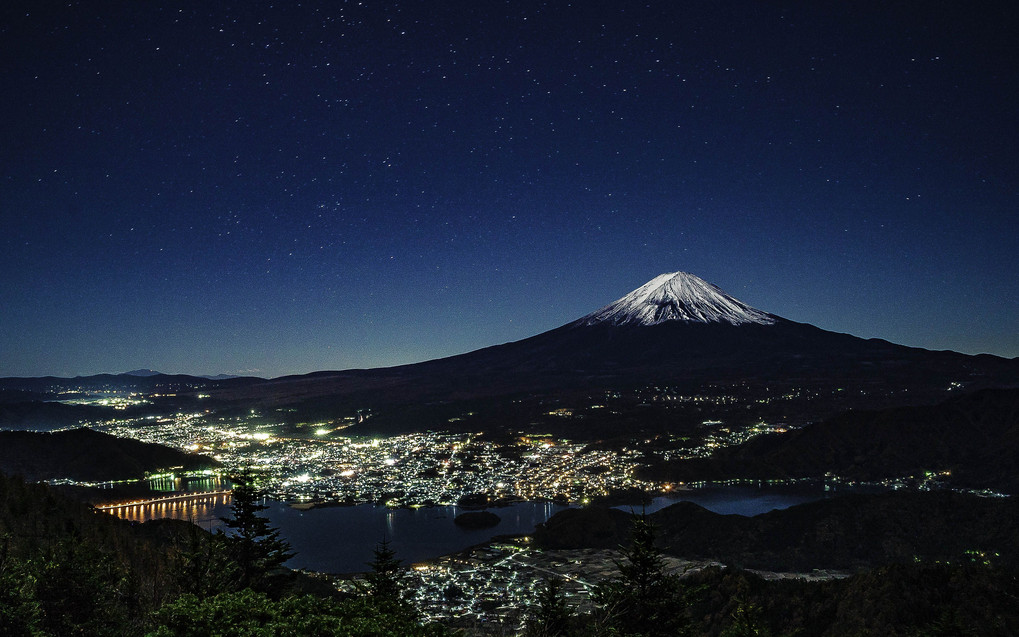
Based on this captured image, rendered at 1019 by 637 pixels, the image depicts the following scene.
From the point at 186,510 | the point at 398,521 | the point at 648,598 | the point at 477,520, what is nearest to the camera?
the point at 648,598

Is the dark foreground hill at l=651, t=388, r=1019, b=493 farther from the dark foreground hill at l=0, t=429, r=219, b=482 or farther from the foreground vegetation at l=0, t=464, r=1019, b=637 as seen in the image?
the dark foreground hill at l=0, t=429, r=219, b=482

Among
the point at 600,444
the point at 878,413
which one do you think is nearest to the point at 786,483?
the point at 878,413

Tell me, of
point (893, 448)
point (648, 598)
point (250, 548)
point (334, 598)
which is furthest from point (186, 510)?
point (893, 448)

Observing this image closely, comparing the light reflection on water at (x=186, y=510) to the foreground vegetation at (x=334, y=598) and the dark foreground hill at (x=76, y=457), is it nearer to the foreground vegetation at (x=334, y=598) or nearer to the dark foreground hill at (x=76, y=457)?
the dark foreground hill at (x=76, y=457)

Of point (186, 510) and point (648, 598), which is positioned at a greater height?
point (648, 598)

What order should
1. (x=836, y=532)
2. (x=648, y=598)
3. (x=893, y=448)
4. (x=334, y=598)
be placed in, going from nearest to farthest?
(x=648, y=598) → (x=334, y=598) → (x=836, y=532) → (x=893, y=448)

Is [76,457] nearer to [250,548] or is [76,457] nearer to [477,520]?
[477,520]

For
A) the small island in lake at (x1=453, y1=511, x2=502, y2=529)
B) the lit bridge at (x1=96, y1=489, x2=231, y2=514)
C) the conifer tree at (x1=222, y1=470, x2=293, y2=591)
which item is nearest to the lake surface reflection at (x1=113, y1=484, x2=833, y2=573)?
the small island in lake at (x1=453, y1=511, x2=502, y2=529)
